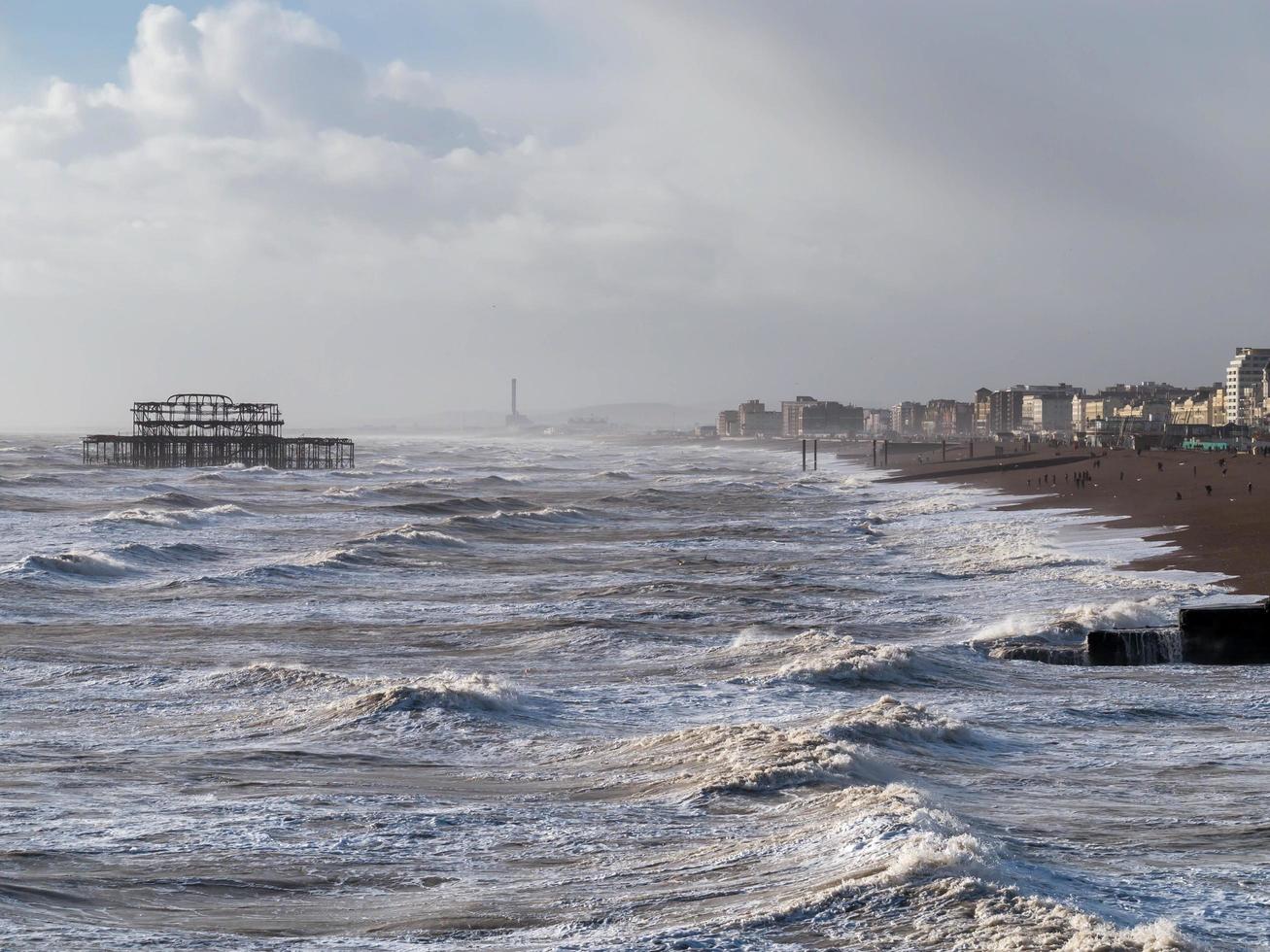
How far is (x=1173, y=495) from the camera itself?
177 feet

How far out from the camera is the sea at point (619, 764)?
10.0 m

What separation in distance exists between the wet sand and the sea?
89.9 inches

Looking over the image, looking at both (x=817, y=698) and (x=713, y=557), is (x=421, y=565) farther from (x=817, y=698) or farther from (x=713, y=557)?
(x=817, y=698)

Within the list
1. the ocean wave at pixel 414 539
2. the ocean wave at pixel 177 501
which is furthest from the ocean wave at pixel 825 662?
the ocean wave at pixel 177 501

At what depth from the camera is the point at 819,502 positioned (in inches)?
2601

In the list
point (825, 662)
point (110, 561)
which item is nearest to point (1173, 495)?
point (825, 662)

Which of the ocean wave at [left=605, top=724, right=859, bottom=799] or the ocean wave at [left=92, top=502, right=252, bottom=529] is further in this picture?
the ocean wave at [left=92, top=502, right=252, bottom=529]

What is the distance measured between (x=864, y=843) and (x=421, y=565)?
83.7ft

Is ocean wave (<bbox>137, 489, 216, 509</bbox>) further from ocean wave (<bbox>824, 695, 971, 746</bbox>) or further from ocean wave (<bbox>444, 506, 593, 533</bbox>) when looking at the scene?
ocean wave (<bbox>824, 695, 971, 746</bbox>)

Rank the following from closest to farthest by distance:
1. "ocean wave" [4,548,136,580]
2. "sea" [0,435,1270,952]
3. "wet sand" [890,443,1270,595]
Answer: "sea" [0,435,1270,952] → "ocean wave" [4,548,136,580] → "wet sand" [890,443,1270,595]

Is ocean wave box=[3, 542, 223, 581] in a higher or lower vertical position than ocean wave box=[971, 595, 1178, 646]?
higher

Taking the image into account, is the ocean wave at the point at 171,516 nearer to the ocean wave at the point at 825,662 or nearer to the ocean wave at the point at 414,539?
the ocean wave at the point at 414,539

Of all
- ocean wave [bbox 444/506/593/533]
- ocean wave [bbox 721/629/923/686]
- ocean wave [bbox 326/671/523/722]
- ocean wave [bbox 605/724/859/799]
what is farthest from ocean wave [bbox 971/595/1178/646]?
ocean wave [bbox 444/506/593/533]

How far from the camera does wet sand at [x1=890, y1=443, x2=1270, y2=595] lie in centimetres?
3269
